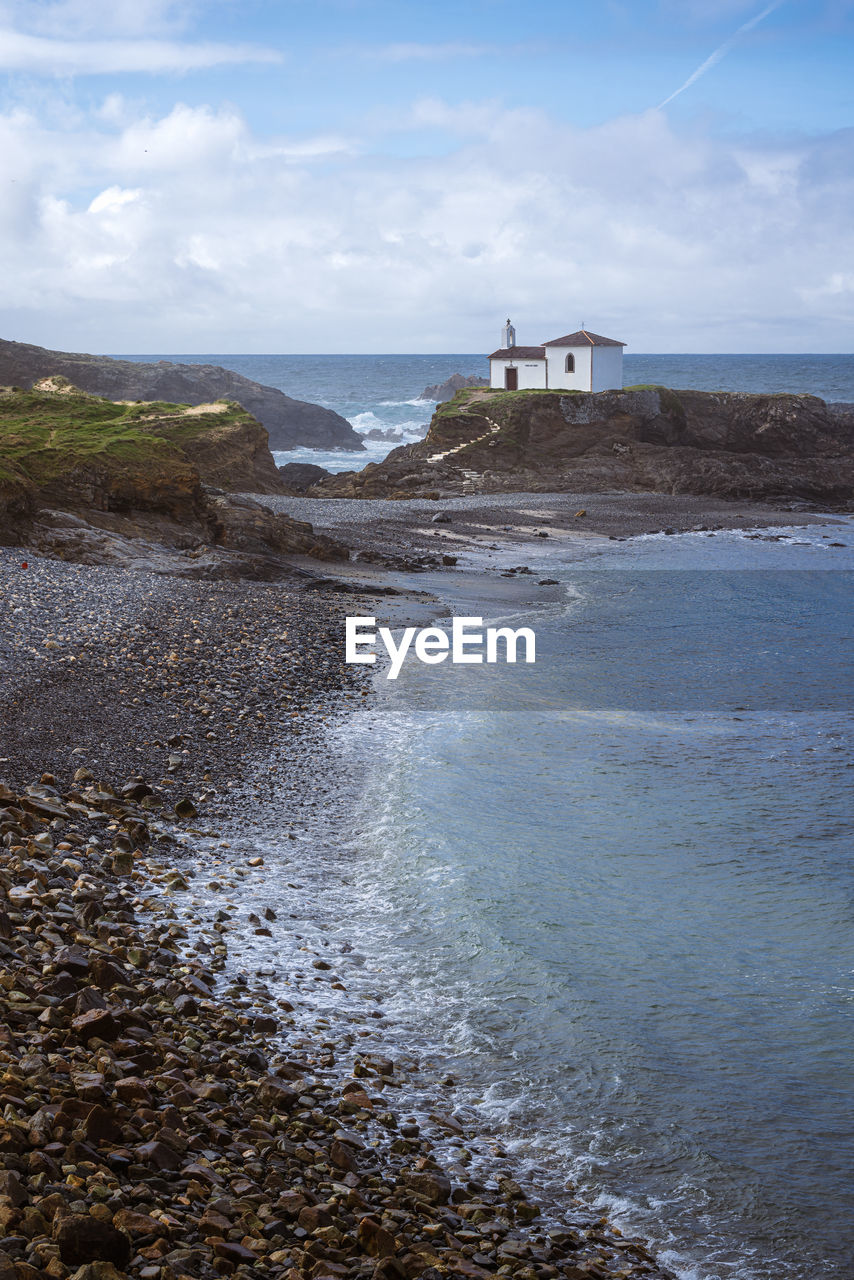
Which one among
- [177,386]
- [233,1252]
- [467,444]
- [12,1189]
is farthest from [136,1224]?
[177,386]

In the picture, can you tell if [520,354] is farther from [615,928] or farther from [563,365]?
[615,928]

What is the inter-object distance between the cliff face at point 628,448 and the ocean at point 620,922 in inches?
1305

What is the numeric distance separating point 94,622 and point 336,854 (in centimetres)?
913

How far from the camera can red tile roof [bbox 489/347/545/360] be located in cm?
Result: 7219

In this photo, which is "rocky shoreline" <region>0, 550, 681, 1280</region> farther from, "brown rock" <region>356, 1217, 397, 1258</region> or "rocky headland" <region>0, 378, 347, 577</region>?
"rocky headland" <region>0, 378, 347, 577</region>

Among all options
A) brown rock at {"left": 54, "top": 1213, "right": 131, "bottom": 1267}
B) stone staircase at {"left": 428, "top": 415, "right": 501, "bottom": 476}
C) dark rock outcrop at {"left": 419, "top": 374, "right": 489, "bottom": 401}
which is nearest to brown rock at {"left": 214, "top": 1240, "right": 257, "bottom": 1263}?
brown rock at {"left": 54, "top": 1213, "right": 131, "bottom": 1267}

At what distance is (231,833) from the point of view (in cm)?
1295

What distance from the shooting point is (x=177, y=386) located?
8038cm

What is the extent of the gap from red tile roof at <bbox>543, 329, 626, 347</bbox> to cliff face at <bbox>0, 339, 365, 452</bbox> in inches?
843

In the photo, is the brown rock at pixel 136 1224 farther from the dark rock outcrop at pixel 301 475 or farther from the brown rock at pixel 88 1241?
the dark rock outcrop at pixel 301 475

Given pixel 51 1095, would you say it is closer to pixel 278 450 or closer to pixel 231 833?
pixel 231 833

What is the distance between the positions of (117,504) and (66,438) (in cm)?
301

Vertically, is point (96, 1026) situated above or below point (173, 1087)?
above

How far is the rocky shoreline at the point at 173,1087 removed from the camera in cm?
540
